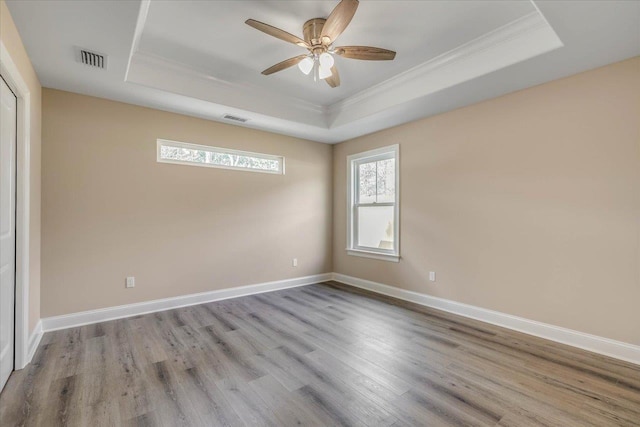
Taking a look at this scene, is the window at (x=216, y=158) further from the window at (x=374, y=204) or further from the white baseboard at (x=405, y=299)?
the white baseboard at (x=405, y=299)

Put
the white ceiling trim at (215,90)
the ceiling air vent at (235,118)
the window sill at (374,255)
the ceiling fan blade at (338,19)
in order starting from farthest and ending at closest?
the window sill at (374,255) < the ceiling air vent at (235,118) < the white ceiling trim at (215,90) < the ceiling fan blade at (338,19)

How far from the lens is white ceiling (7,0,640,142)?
211 centimetres

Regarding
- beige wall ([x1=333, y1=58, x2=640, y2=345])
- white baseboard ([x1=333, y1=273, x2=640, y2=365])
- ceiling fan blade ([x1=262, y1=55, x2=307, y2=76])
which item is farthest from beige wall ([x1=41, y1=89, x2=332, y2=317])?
beige wall ([x1=333, y1=58, x2=640, y2=345])

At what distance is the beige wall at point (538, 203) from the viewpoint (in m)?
2.56

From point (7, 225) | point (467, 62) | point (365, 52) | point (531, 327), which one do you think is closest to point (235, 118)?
point (365, 52)

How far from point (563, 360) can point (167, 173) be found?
15.1 feet

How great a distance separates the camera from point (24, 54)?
2.37 metres

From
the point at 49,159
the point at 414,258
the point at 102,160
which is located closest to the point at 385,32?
the point at 414,258

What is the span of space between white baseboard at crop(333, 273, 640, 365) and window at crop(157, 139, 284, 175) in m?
2.67

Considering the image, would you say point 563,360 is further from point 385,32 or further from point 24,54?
point 24,54

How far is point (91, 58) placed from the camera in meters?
2.58

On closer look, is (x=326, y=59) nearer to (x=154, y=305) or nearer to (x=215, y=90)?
(x=215, y=90)

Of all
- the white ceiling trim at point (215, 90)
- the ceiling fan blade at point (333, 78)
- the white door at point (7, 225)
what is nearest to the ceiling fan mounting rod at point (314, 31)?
the ceiling fan blade at point (333, 78)

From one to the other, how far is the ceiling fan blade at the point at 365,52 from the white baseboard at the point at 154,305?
3.44 meters
